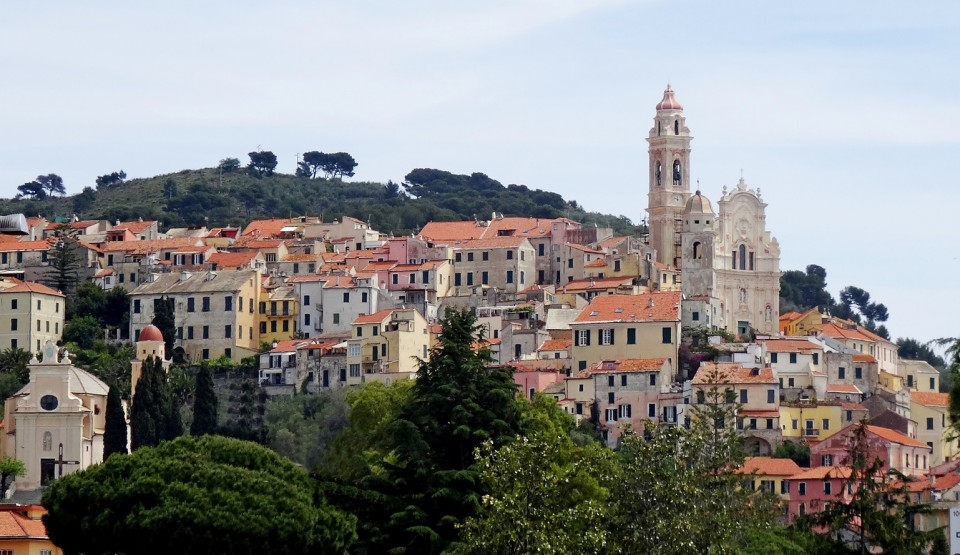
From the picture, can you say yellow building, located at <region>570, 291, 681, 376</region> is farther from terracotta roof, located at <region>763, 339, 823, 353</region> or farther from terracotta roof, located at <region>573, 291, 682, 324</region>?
terracotta roof, located at <region>763, 339, 823, 353</region>

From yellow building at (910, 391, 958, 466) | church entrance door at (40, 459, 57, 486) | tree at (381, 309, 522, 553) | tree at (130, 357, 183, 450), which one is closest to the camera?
tree at (381, 309, 522, 553)

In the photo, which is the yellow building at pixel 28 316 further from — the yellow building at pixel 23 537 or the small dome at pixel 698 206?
the yellow building at pixel 23 537

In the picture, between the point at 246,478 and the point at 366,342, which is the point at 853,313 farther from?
the point at 246,478

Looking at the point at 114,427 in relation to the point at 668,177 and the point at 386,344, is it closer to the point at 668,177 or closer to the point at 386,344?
the point at 386,344

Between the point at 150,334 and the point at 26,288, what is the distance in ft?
33.1

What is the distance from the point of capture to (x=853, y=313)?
175 metres

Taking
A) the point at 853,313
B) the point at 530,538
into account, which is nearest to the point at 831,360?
the point at 853,313

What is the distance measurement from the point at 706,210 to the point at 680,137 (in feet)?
34.8

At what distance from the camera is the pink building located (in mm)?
103750

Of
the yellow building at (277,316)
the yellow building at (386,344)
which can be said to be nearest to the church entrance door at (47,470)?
the yellow building at (386,344)

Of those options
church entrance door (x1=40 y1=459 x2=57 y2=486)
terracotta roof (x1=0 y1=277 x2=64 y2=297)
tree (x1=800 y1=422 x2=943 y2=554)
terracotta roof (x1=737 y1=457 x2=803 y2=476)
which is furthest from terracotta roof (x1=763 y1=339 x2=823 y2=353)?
tree (x1=800 y1=422 x2=943 y2=554)

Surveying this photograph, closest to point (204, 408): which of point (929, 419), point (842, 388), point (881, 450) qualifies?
point (881, 450)

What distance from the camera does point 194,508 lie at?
2307 inches

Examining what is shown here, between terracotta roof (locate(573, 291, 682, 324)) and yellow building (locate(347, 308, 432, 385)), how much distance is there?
814cm
